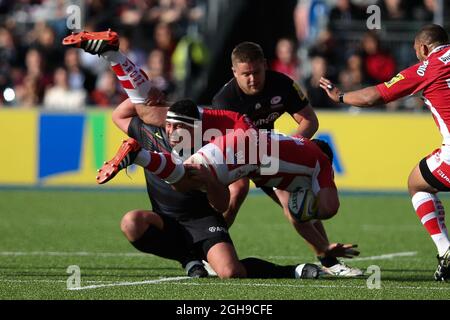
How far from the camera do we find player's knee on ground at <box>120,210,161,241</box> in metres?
8.84

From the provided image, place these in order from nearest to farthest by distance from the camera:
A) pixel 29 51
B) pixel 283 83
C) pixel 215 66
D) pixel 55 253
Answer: pixel 283 83 → pixel 55 253 → pixel 29 51 → pixel 215 66

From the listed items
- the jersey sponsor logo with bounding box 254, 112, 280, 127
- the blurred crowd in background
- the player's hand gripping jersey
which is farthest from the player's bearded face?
the blurred crowd in background

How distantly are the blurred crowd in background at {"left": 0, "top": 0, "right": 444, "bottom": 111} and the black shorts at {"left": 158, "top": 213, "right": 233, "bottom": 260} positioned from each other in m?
9.06

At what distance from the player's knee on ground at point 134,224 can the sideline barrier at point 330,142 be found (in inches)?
331

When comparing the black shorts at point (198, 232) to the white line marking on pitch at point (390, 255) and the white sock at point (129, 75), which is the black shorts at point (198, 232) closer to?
the white sock at point (129, 75)

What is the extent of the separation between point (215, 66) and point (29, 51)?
3789 millimetres

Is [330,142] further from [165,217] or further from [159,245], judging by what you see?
[159,245]

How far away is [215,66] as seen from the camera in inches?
855

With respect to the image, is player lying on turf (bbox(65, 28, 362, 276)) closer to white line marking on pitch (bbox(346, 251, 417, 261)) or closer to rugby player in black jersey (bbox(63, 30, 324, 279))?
rugby player in black jersey (bbox(63, 30, 324, 279))

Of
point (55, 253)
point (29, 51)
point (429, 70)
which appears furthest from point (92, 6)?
point (429, 70)

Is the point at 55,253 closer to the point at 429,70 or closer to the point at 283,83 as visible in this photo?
the point at 283,83

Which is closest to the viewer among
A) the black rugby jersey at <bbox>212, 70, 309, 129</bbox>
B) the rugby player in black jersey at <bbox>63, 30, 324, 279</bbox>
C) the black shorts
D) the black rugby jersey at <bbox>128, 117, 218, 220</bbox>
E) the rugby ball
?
the rugby ball

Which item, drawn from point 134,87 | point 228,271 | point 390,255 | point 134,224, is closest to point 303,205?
point 228,271

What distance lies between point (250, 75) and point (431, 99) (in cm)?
160
